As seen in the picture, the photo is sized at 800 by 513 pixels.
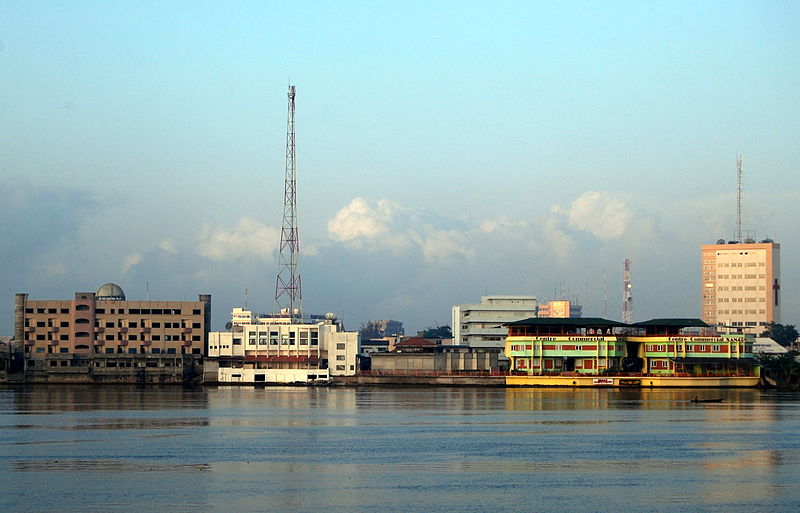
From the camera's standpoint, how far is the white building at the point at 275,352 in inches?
6152

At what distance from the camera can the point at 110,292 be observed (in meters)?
173

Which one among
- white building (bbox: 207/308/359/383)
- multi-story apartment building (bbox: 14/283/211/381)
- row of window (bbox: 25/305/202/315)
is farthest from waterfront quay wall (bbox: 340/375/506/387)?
row of window (bbox: 25/305/202/315)

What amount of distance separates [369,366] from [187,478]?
106 m

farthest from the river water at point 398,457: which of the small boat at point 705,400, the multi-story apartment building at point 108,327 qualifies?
the multi-story apartment building at point 108,327

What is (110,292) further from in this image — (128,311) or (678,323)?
(678,323)

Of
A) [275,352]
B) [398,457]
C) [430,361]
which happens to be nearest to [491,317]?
[430,361]

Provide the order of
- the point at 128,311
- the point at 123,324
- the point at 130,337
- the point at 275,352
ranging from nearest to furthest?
the point at 275,352 < the point at 130,337 < the point at 123,324 < the point at 128,311

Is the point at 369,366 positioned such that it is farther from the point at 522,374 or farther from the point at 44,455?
the point at 44,455

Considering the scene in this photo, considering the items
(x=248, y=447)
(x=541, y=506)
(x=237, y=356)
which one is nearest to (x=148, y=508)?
(x=541, y=506)

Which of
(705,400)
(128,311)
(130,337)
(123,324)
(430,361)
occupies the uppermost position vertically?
(128,311)

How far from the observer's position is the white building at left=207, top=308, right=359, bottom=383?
513ft

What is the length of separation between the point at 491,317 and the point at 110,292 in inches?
2263

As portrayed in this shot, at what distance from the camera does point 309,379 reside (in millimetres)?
155500

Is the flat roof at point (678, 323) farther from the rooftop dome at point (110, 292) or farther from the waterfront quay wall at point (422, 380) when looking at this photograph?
the rooftop dome at point (110, 292)
